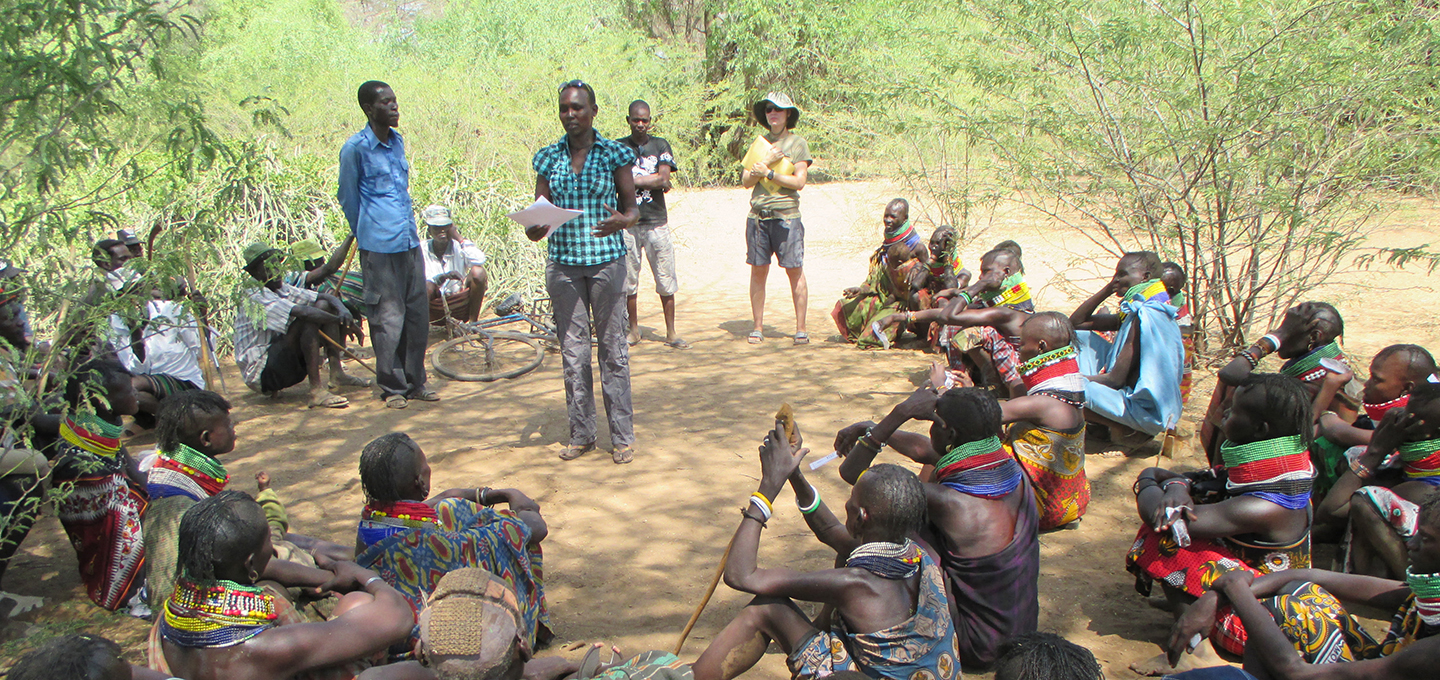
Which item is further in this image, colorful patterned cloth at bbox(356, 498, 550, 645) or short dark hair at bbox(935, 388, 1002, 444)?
short dark hair at bbox(935, 388, 1002, 444)

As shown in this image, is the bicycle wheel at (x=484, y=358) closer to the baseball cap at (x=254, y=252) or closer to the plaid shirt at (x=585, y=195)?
the baseball cap at (x=254, y=252)

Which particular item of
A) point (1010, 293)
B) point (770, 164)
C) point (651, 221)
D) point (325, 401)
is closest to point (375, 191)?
point (325, 401)

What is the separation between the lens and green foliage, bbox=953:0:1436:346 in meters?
5.04

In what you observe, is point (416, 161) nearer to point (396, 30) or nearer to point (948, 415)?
point (948, 415)

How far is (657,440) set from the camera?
17.0ft

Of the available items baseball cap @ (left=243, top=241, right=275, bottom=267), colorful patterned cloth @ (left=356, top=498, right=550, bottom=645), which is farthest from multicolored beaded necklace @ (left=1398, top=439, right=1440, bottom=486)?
baseball cap @ (left=243, top=241, right=275, bottom=267)

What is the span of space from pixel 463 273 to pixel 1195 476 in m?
5.68

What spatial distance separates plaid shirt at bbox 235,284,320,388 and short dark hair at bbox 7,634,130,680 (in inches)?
179

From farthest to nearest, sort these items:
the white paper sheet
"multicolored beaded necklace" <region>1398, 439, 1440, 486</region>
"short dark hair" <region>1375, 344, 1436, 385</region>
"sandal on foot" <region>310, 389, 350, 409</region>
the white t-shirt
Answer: the white t-shirt < "sandal on foot" <region>310, 389, 350, 409</region> < the white paper sheet < "short dark hair" <region>1375, 344, 1436, 385</region> < "multicolored beaded necklace" <region>1398, 439, 1440, 486</region>

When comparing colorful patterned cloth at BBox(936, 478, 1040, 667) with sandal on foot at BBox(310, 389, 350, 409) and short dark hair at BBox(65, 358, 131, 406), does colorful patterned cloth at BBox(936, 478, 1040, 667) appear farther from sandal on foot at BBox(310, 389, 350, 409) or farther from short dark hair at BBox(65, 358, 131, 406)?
sandal on foot at BBox(310, 389, 350, 409)

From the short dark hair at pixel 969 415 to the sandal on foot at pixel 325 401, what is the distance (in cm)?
429

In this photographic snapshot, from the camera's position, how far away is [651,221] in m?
7.29

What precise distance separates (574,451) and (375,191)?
2.11m

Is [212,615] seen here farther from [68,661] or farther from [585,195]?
[585,195]
